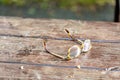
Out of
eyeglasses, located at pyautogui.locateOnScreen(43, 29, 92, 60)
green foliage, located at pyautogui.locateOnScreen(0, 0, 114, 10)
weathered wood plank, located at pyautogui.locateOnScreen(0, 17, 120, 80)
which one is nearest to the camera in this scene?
weathered wood plank, located at pyautogui.locateOnScreen(0, 17, 120, 80)

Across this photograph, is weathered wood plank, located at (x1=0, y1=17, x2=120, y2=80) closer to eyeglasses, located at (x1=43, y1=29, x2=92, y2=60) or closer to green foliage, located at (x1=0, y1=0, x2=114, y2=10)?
eyeglasses, located at (x1=43, y1=29, x2=92, y2=60)

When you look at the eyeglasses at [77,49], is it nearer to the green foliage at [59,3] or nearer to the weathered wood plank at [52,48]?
the weathered wood plank at [52,48]

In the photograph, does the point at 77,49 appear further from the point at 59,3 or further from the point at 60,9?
the point at 59,3

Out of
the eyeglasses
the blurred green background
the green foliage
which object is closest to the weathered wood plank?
the eyeglasses

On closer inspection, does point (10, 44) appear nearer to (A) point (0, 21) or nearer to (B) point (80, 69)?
(A) point (0, 21)

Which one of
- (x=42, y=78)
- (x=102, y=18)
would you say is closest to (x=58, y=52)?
(x=42, y=78)

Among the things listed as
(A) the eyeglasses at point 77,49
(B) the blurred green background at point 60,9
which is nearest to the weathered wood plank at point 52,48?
(A) the eyeglasses at point 77,49
